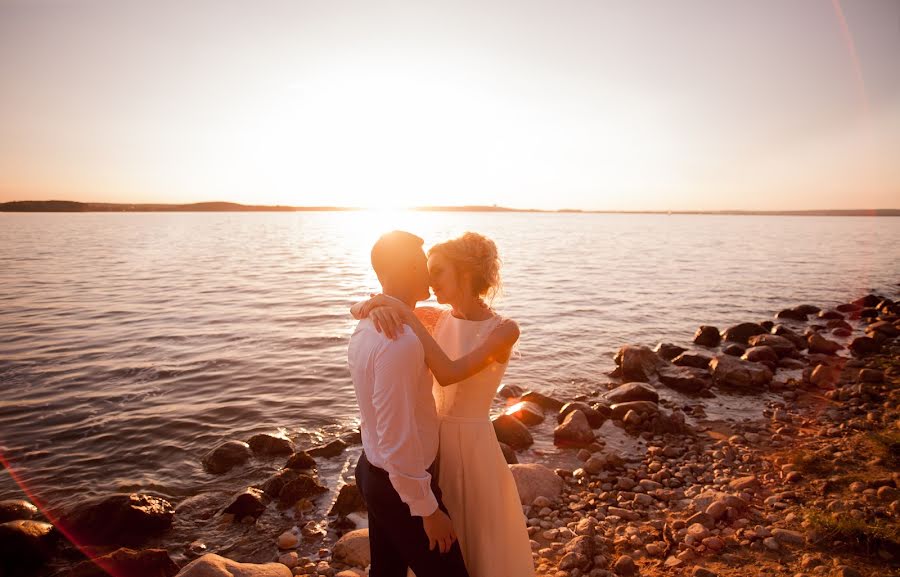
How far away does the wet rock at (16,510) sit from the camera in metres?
7.06

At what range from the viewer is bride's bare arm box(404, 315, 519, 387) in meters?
2.90

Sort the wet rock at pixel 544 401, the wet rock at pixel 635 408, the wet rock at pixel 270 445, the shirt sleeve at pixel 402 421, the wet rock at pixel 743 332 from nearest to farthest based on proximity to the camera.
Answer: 1. the shirt sleeve at pixel 402 421
2. the wet rock at pixel 270 445
3. the wet rock at pixel 635 408
4. the wet rock at pixel 544 401
5. the wet rock at pixel 743 332

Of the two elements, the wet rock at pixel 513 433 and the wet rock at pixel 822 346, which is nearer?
the wet rock at pixel 513 433

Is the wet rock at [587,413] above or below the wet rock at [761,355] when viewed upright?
below

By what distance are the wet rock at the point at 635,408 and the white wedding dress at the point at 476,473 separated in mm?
7815

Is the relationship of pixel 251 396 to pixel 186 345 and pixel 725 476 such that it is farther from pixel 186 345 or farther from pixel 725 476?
pixel 725 476

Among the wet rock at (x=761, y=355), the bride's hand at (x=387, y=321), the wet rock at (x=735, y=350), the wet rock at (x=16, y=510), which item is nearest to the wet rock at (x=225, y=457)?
the wet rock at (x=16, y=510)

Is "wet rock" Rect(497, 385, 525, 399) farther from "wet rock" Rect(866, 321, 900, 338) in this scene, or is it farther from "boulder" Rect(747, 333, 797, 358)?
"wet rock" Rect(866, 321, 900, 338)

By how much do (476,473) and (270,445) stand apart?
7196mm

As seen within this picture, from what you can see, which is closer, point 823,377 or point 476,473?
point 476,473

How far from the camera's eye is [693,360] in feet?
47.2

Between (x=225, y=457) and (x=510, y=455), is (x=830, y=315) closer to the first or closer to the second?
(x=510, y=455)

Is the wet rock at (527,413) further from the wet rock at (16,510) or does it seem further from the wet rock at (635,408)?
the wet rock at (16,510)

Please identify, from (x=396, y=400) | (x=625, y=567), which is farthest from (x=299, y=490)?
(x=396, y=400)
